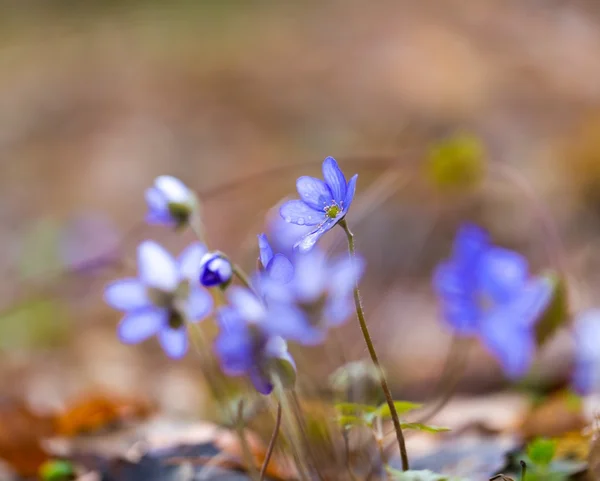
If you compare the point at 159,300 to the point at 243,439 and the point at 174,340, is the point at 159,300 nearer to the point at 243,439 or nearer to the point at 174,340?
the point at 174,340

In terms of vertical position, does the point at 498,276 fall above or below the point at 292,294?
above

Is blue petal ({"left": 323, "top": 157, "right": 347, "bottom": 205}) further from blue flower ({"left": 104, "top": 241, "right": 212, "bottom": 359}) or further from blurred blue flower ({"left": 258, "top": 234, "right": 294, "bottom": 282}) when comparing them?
blue flower ({"left": 104, "top": 241, "right": 212, "bottom": 359})

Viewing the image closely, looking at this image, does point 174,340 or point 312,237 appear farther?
point 174,340

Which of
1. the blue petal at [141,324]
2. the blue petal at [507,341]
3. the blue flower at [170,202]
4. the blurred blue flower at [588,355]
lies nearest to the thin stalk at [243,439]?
the blue petal at [141,324]

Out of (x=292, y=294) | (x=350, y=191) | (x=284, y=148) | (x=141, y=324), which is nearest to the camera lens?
(x=350, y=191)

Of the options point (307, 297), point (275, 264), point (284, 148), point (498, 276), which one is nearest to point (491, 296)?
point (498, 276)

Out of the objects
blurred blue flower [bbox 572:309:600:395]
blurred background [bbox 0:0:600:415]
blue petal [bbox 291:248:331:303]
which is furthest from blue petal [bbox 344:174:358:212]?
blurred blue flower [bbox 572:309:600:395]

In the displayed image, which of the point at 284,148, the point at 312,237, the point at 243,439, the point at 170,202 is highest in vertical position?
the point at 284,148
